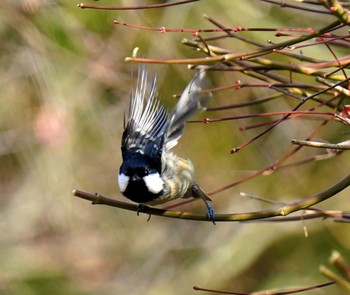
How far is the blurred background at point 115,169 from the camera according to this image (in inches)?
142

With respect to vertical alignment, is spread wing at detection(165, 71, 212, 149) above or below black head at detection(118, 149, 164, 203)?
above

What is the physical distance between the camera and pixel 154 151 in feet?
8.87

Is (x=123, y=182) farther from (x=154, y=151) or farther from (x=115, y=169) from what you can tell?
(x=115, y=169)

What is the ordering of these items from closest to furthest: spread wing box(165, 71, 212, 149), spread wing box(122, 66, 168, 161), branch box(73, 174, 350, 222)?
branch box(73, 174, 350, 222) → spread wing box(122, 66, 168, 161) → spread wing box(165, 71, 212, 149)

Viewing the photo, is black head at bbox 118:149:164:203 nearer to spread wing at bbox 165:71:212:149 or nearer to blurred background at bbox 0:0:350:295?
spread wing at bbox 165:71:212:149

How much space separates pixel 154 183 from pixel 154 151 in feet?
0.54

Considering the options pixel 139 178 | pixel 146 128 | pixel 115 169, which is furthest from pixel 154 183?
pixel 115 169

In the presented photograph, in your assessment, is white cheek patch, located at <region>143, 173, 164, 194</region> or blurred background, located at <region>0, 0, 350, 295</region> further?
blurred background, located at <region>0, 0, 350, 295</region>

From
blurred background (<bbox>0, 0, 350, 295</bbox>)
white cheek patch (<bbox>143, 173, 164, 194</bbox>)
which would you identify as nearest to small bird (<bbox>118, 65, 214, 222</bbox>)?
white cheek patch (<bbox>143, 173, 164, 194</bbox>)

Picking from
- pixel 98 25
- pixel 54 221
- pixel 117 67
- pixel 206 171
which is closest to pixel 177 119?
pixel 98 25

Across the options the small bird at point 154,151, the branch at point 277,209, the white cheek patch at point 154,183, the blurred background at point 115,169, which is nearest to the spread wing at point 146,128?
the small bird at point 154,151

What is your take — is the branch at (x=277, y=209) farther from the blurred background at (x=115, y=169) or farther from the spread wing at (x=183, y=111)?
the blurred background at (x=115, y=169)

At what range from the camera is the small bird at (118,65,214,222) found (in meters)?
2.51

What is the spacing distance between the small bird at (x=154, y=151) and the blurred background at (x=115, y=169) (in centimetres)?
43
